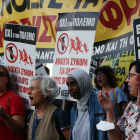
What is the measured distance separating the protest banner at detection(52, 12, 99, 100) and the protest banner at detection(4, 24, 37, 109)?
0.47m

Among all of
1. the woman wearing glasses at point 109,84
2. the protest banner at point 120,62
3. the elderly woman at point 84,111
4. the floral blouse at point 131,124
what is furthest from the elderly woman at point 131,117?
the protest banner at point 120,62

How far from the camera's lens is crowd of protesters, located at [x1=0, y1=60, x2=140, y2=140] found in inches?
98.3

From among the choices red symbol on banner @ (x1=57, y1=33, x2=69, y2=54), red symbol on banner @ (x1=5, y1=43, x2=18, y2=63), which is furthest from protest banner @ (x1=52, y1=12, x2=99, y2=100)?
red symbol on banner @ (x1=5, y1=43, x2=18, y2=63)

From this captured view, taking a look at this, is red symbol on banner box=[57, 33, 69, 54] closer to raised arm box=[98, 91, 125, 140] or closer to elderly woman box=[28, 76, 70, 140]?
elderly woman box=[28, 76, 70, 140]

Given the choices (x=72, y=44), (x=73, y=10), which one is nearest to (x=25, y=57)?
(x=72, y=44)

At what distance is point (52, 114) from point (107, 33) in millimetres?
1232

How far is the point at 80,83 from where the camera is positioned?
3.13m

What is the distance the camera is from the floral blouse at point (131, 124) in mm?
2352

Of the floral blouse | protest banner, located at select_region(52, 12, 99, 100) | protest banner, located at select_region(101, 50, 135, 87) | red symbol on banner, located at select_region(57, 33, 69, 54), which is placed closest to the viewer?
the floral blouse

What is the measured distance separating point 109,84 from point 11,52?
171cm

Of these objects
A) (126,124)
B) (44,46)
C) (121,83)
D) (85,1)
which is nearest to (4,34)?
(44,46)

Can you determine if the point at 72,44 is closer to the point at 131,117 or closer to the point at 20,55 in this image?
the point at 20,55

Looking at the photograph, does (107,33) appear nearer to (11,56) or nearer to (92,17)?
(92,17)

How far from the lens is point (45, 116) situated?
3.26 m
